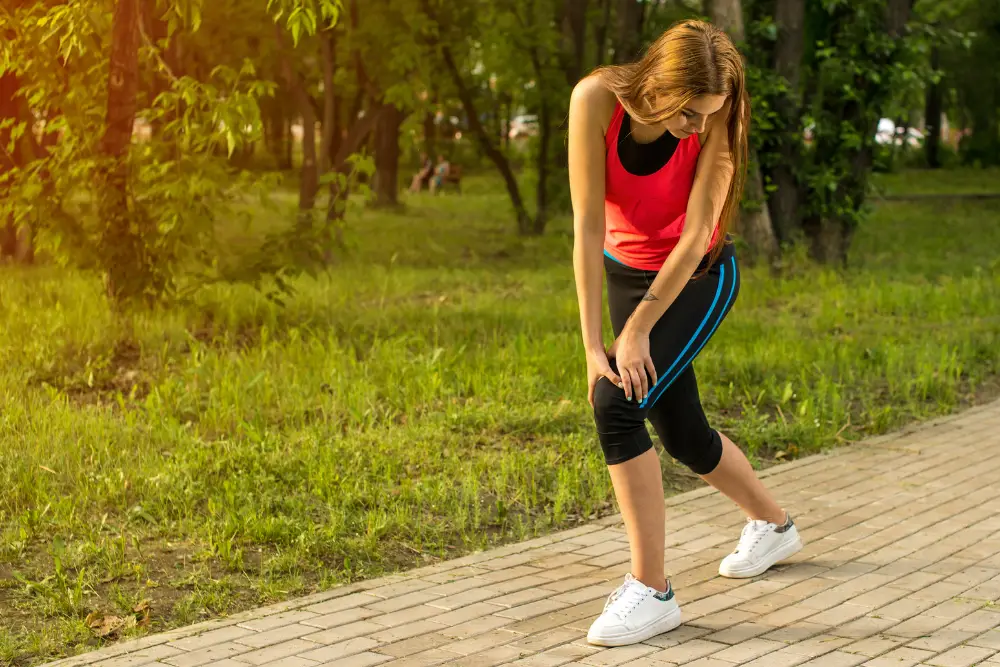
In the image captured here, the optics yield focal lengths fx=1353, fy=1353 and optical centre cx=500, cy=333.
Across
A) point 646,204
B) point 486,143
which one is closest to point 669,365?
point 646,204

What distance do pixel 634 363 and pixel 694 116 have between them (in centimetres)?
79

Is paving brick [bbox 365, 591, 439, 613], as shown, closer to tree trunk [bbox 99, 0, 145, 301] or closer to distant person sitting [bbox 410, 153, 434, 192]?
tree trunk [bbox 99, 0, 145, 301]

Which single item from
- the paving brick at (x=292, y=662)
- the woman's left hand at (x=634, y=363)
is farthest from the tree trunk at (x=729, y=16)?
the paving brick at (x=292, y=662)

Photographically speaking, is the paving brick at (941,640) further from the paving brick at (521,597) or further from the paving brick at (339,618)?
the paving brick at (339,618)

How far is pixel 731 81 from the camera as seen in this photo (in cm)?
411

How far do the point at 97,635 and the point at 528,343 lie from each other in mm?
5381

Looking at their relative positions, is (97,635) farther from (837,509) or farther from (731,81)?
(837,509)

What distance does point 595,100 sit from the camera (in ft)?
13.7

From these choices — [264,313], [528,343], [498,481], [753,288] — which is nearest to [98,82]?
[264,313]

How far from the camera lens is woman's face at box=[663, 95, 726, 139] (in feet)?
13.3

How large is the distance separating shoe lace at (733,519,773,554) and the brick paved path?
12 cm

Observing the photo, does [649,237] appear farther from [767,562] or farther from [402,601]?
[402,601]

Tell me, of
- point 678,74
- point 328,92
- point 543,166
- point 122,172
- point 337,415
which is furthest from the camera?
point 543,166

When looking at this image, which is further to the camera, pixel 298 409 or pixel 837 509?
pixel 298 409
